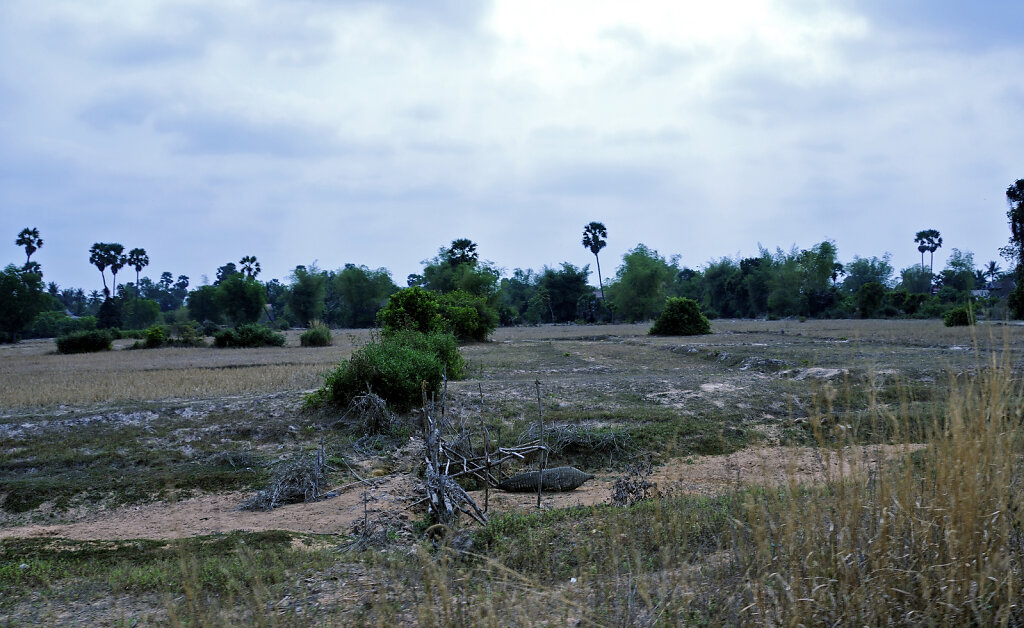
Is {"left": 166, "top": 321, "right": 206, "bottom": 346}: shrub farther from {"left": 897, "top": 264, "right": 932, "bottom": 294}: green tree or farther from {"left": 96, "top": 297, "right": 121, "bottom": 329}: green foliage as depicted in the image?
{"left": 897, "top": 264, "right": 932, "bottom": 294}: green tree

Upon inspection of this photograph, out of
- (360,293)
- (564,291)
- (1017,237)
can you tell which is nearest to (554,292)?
(564,291)

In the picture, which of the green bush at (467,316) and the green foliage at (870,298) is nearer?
the green bush at (467,316)

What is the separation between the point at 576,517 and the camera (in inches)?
216

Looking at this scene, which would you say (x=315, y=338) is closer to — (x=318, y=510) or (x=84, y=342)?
(x=84, y=342)

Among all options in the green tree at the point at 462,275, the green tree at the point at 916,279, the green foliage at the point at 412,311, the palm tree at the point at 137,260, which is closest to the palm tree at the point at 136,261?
the palm tree at the point at 137,260

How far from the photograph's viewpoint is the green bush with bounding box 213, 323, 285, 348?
39781 millimetres

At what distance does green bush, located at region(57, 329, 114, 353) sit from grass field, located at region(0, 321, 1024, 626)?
26437 millimetres

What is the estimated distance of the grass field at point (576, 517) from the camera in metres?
2.78

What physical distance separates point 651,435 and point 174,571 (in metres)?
7.08

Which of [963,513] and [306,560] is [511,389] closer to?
[306,560]

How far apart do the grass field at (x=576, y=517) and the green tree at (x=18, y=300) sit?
4598 cm

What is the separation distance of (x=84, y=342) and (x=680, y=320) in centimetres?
3627

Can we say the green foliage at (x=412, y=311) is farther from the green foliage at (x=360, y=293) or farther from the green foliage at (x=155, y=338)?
the green foliage at (x=360, y=293)

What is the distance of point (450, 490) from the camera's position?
239 inches
